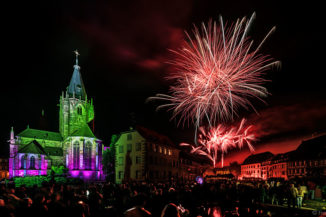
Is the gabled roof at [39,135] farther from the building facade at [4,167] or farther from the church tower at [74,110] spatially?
the building facade at [4,167]

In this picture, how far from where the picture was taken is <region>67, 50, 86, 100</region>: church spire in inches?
3087

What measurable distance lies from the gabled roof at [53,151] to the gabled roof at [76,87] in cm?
1651

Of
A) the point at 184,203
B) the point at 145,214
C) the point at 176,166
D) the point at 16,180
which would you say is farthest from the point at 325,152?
the point at 16,180

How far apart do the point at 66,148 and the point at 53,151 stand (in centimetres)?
588

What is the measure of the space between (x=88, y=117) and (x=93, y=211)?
7408 cm

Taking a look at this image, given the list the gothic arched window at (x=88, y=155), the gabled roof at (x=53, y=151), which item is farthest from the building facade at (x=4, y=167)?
the gothic arched window at (x=88, y=155)

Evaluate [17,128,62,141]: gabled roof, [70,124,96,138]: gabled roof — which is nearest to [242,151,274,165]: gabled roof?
[70,124,96,138]: gabled roof

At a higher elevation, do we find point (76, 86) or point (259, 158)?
point (76, 86)

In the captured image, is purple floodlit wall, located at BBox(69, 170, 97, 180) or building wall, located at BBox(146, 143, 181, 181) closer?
building wall, located at BBox(146, 143, 181, 181)

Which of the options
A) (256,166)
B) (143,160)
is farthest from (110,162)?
(256,166)

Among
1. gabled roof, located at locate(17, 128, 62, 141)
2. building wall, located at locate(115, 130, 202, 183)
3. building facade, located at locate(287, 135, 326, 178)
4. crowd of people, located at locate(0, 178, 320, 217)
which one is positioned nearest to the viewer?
crowd of people, located at locate(0, 178, 320, 217)

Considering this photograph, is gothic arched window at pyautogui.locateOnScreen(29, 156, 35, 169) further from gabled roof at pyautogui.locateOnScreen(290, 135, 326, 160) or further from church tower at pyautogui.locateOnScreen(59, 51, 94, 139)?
gabled roof at pyautogui.locateOnScreen(290, 135, 326, 160)

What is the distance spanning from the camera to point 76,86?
264ft

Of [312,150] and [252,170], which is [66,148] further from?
[252,170]
